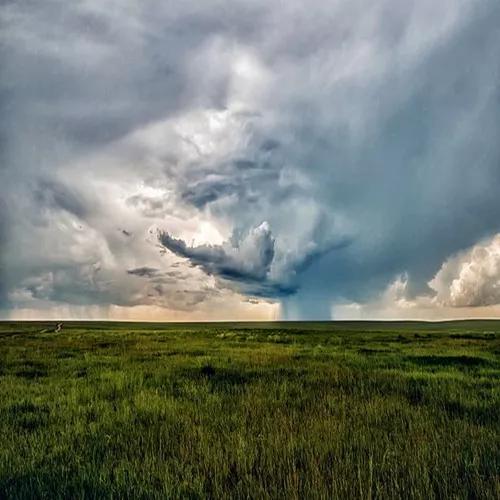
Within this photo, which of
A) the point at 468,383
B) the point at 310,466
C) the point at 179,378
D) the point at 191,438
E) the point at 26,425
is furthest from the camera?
the point at 179,378

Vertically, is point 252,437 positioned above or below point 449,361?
above

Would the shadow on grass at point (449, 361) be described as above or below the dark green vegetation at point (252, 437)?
below

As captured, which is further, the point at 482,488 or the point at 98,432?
the point at 98,432

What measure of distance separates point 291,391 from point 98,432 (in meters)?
5.90

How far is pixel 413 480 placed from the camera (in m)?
6.17

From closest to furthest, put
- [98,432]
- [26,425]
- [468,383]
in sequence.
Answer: [98,432], [26,425], [468,383]

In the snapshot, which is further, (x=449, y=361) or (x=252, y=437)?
(x=449, y=361)

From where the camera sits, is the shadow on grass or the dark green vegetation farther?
the shadow on grass

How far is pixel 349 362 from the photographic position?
71.0 ft

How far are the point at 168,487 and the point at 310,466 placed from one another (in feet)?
6.55

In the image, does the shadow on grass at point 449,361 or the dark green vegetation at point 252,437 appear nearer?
the dark green vegetation at point 252,437

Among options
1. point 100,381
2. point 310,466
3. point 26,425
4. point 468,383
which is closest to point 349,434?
point 310,466

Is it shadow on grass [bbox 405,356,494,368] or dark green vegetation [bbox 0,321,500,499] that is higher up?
dark green vegetation [bbox 0,321,500,499]

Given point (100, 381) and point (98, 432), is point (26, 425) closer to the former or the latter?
point (98, 432)
